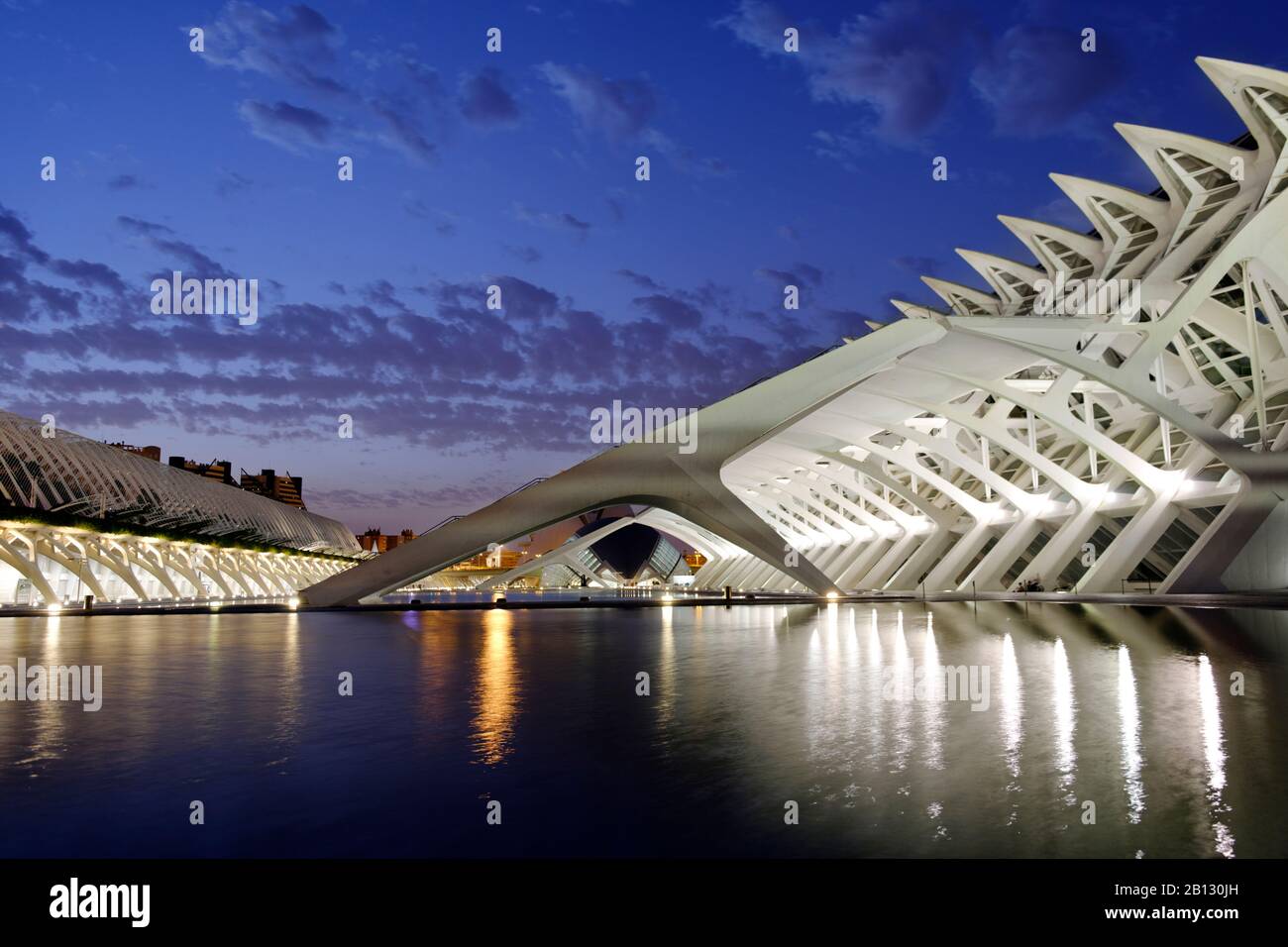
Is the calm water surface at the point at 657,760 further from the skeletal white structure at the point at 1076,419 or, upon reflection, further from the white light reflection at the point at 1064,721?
the skeletal white structure at the point at 1076,419

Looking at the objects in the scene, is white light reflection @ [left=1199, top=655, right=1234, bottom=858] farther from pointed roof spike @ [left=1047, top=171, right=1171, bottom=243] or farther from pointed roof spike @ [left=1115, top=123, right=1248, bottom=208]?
pointed roof spike @ [left=1047, top=171, right=1171, bottom=243]

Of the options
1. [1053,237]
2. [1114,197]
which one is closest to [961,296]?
[1053,237]

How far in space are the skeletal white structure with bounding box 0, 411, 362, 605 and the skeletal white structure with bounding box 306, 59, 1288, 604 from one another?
1893cm

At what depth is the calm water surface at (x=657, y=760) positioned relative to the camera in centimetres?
309

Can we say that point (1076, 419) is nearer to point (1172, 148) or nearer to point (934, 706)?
point (1172, 148)

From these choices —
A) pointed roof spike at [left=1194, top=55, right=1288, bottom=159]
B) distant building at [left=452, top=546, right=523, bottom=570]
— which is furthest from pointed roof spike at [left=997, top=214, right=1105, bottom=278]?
distant building at [left=452, top=546, right=523, bottom=570]

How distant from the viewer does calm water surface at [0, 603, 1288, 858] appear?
3.09 metres

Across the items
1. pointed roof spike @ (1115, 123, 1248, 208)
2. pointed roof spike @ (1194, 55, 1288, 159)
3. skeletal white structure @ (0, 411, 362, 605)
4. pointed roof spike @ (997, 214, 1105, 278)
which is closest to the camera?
pointed roof spike @ (1194, 55, 1288, 159)

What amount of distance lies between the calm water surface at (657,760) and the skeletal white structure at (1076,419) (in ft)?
36.8

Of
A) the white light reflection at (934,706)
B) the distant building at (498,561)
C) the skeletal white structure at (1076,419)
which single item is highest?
the skeletal white structure at (1076,419)

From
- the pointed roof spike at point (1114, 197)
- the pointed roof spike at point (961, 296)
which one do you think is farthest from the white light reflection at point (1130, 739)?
the pointed roof spike at point (961, 296)

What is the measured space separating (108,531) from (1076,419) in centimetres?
3523
